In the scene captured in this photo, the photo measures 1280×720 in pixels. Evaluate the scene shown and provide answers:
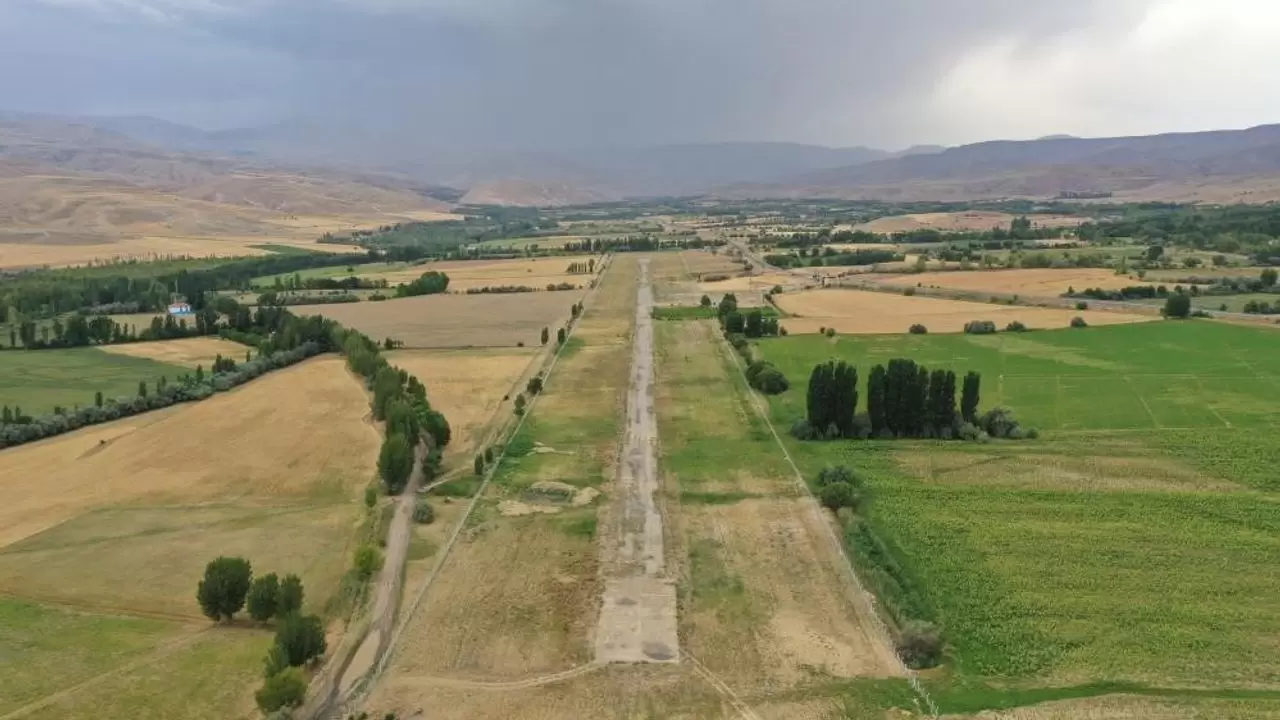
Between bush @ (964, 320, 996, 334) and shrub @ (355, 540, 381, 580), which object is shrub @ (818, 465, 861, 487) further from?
bush @ (964, 320, 996, 334)

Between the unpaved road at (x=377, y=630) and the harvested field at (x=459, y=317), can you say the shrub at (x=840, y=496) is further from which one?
the harvested field at (x=459, y=317)

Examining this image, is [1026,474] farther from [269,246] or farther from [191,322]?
[269,246]

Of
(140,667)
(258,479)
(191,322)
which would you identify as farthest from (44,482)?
(191,322)

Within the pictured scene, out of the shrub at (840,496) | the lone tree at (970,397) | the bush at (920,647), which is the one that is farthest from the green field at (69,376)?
the bush at (920,647)

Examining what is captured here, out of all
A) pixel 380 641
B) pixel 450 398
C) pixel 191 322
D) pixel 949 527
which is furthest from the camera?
pixel 191 322

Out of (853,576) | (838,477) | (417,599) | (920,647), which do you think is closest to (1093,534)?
(853,576)

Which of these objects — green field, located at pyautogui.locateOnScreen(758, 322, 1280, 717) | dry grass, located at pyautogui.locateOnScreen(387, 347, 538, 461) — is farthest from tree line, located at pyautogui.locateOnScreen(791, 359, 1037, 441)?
dry grass, located at pyautogui.locateOnScreen(387, 347, 538, 461)
